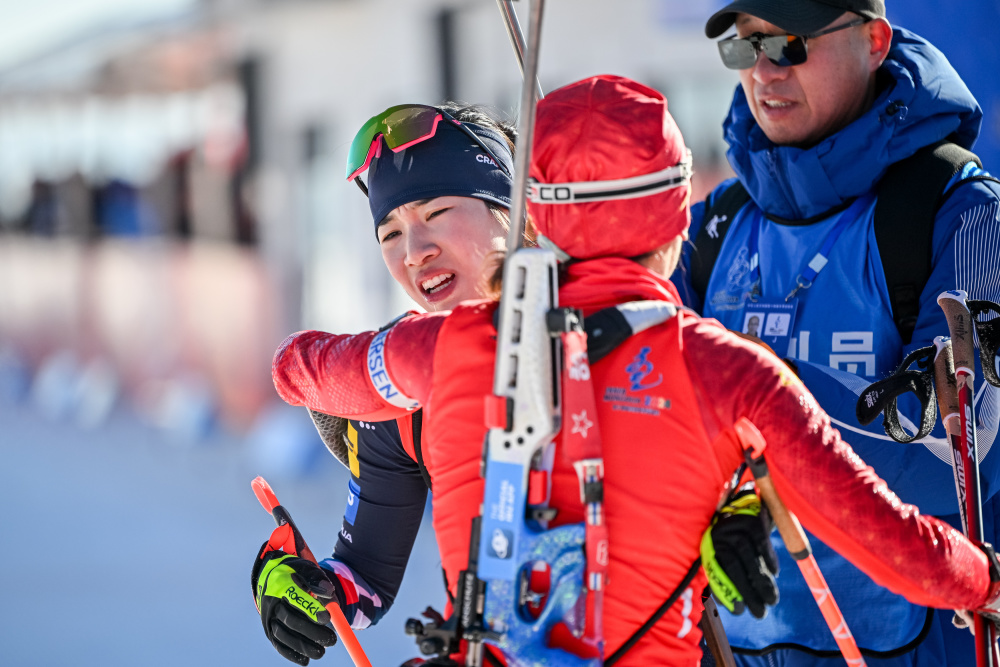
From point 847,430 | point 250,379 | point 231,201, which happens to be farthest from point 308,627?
point 231,201

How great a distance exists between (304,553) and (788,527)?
97 cm

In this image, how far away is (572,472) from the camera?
1409 millimetres

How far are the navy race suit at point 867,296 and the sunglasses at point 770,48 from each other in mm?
167

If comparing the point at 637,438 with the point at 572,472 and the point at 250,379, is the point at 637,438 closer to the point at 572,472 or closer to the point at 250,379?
the point at 572,472

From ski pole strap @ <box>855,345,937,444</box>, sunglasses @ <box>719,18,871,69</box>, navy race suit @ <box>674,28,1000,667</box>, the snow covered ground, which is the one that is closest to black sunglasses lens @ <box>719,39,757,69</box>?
sunglasses @ <box>719,18,871,69</box>

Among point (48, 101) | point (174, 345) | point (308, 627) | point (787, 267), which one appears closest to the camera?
point (308, 627)

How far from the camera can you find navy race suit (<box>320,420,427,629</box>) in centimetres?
219

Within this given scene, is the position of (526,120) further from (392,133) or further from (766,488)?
(392,133)

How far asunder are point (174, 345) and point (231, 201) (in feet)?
6.83

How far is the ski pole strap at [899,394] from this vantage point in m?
1.74

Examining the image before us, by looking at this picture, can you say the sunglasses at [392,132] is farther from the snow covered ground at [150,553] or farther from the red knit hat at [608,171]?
the snow covered ground at [150,553]

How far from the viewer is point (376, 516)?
2.23 metres

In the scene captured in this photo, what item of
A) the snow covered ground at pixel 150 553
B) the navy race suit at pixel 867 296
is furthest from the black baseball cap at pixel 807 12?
the snow covered ground at pixel 150 553

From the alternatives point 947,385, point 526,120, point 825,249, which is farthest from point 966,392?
point 526,120
